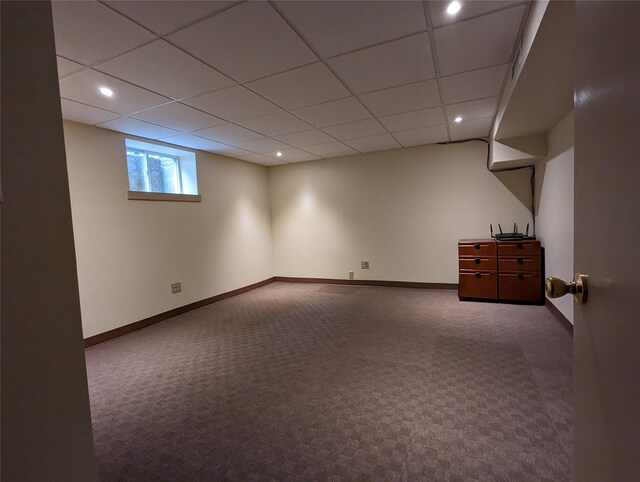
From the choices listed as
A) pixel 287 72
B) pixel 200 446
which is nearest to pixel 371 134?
pixel 287 72

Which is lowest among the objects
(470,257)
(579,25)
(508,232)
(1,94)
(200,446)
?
(200,446)

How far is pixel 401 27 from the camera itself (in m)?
1.77

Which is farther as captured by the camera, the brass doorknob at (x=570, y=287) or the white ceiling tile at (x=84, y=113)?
the white ceiling tile at (x=84, y=113)

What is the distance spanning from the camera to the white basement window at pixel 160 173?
3666 millimetres

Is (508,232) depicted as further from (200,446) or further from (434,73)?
(200,446)

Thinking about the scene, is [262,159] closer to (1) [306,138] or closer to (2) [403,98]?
(1) [306,138]

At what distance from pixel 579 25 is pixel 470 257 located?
142 inches

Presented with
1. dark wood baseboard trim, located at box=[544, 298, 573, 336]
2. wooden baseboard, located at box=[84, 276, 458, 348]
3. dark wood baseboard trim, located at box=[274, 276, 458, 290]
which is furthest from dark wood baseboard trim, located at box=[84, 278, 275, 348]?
dark wood baseboard trim, located at box=[544, 298, 573, 336]

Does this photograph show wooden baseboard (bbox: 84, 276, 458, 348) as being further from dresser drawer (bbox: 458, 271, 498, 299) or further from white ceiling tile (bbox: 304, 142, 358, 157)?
white ceiling tile (bbox: 304, 142, 358, 157)

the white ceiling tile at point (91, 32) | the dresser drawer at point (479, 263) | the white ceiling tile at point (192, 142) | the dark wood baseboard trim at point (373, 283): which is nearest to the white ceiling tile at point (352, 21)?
the white ceiling tile at point (91, 32)

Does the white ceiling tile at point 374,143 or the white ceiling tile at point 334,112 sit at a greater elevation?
the white ceiling tile at point 374,143

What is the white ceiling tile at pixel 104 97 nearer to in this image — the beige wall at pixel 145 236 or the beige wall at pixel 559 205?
the beige wall at pixel 145 236

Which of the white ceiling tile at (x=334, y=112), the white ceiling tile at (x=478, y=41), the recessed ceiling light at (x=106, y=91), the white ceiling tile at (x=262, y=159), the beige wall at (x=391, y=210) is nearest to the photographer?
the white ceiling tile at (x=478, y=41)

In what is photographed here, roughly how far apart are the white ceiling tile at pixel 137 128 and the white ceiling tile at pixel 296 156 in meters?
1.71
